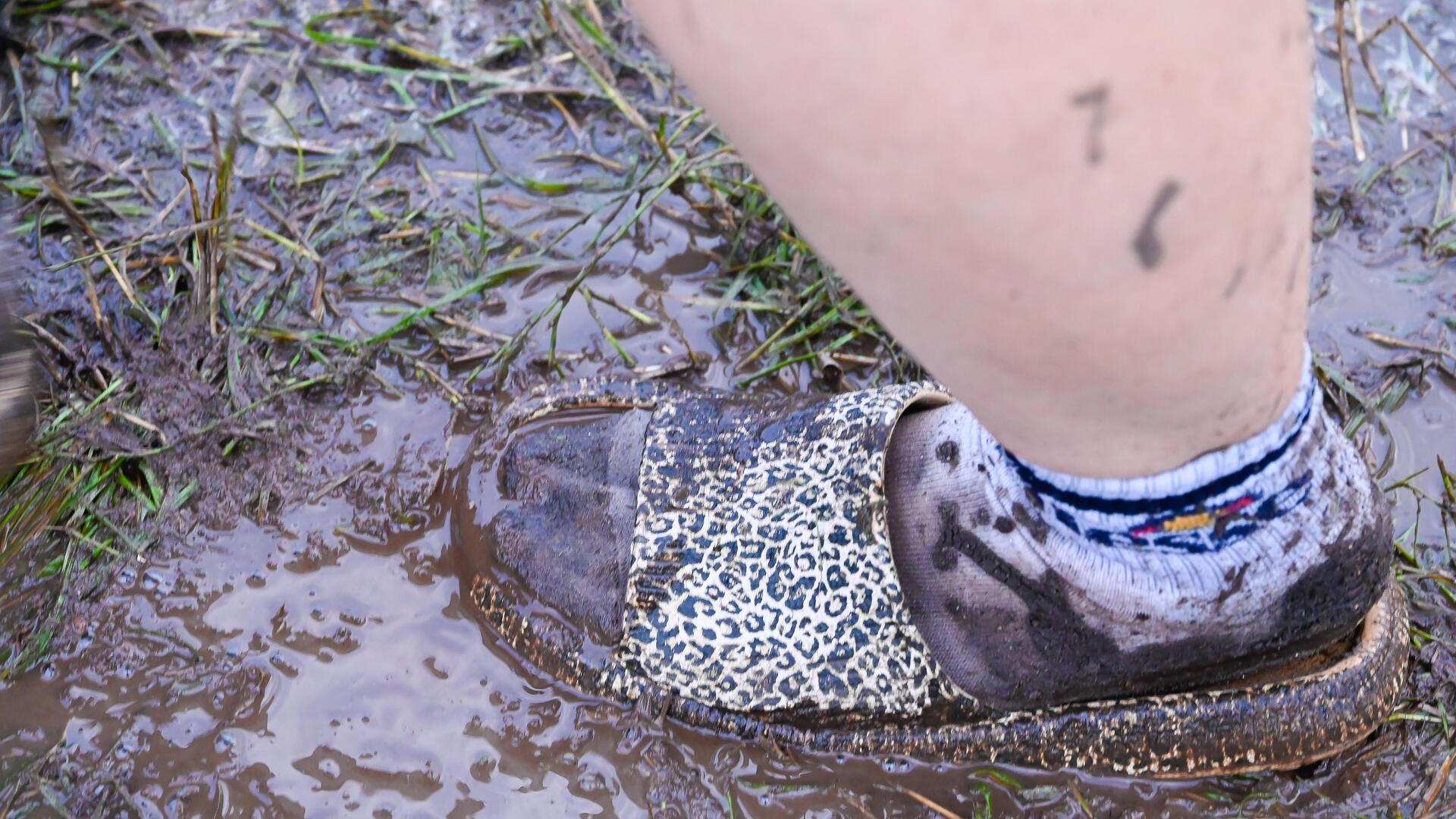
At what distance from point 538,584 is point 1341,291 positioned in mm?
1547

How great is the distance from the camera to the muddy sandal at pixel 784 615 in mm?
1341

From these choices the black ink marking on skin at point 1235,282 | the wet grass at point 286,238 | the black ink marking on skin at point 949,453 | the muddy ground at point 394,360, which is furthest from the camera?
the wet grass at point 286,238

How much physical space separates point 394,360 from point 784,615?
925mm

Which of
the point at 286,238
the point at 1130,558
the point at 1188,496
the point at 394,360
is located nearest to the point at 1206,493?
the point at 1188,496

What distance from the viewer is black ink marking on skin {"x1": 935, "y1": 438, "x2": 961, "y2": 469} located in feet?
4.26

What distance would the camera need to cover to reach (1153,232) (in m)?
0.77

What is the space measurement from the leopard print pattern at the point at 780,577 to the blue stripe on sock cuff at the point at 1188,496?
298 mm

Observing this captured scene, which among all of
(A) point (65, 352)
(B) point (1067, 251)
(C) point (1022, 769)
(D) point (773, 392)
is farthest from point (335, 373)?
(B) point (1067, 251)

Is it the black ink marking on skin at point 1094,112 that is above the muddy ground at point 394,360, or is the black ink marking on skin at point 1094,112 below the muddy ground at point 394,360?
above

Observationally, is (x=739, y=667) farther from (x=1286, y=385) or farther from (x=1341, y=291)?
(x=1341, y=291)

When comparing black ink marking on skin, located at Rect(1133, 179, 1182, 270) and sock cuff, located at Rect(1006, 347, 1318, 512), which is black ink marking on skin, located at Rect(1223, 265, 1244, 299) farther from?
sock cuff, located at Rect(1006, 347, 1318, 512)

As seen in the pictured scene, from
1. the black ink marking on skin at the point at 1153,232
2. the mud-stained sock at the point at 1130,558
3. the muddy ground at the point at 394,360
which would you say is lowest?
the muddy ground at the point at 394,360

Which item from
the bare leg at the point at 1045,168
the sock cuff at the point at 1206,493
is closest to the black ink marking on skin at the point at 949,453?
the sock cuff at the point at 1206,493

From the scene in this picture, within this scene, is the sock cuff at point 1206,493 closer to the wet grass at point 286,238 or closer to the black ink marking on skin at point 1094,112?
the black ink marking on skin at point 1094,112
